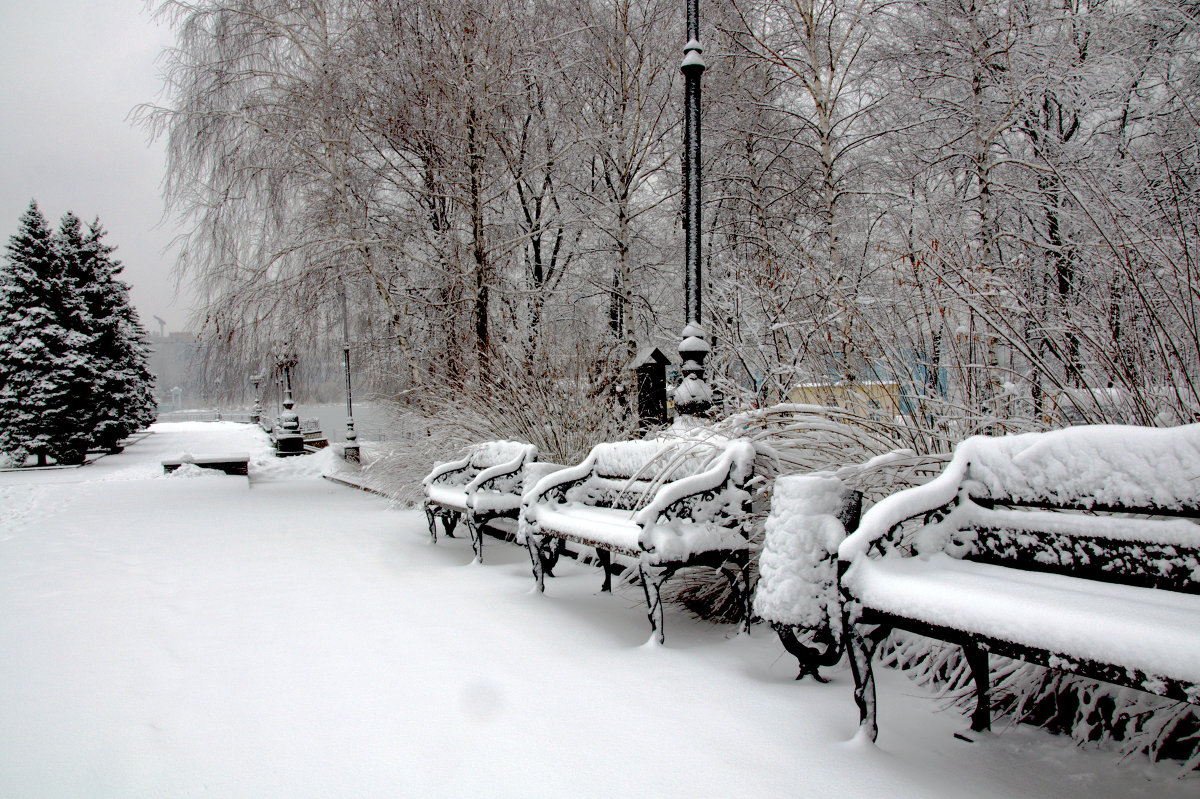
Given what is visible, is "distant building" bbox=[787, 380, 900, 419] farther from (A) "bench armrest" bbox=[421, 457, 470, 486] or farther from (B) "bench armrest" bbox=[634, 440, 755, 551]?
(A) "bench armrest" bbox=[421, 457, 470, 486]

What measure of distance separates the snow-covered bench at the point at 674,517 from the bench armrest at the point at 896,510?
0.99m

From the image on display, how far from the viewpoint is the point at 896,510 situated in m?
2.34

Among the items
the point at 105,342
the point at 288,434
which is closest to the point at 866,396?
the point at 288,434

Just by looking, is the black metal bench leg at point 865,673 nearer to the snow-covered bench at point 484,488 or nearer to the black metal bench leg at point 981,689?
the black metal bench leg at point 981,689

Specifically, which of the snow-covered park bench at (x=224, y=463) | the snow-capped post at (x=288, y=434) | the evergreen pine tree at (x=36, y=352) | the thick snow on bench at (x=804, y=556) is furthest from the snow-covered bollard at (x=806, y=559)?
the evergreen pine tree at (x=36, y=352)

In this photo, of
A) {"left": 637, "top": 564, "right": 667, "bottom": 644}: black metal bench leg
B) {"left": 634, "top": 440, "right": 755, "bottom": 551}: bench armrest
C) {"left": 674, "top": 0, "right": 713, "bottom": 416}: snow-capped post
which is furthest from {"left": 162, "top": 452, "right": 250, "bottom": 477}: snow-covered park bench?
{"left": 634, "top": 440, "right": 755, "bottom": 551}: bench armrest

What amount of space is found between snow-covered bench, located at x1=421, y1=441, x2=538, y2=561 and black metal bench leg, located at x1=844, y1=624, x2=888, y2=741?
3.31 metres

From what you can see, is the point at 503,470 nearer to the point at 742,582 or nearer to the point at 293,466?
the point at 742,582

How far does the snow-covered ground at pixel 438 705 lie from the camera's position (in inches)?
84.4

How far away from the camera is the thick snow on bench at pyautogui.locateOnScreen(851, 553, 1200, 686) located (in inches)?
63.5

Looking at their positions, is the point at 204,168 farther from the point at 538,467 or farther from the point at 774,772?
the point at 774,772

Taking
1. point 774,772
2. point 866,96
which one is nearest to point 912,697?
point 774,772

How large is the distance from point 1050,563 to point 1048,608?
641 millimetres

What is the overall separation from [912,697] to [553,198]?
1209cm
